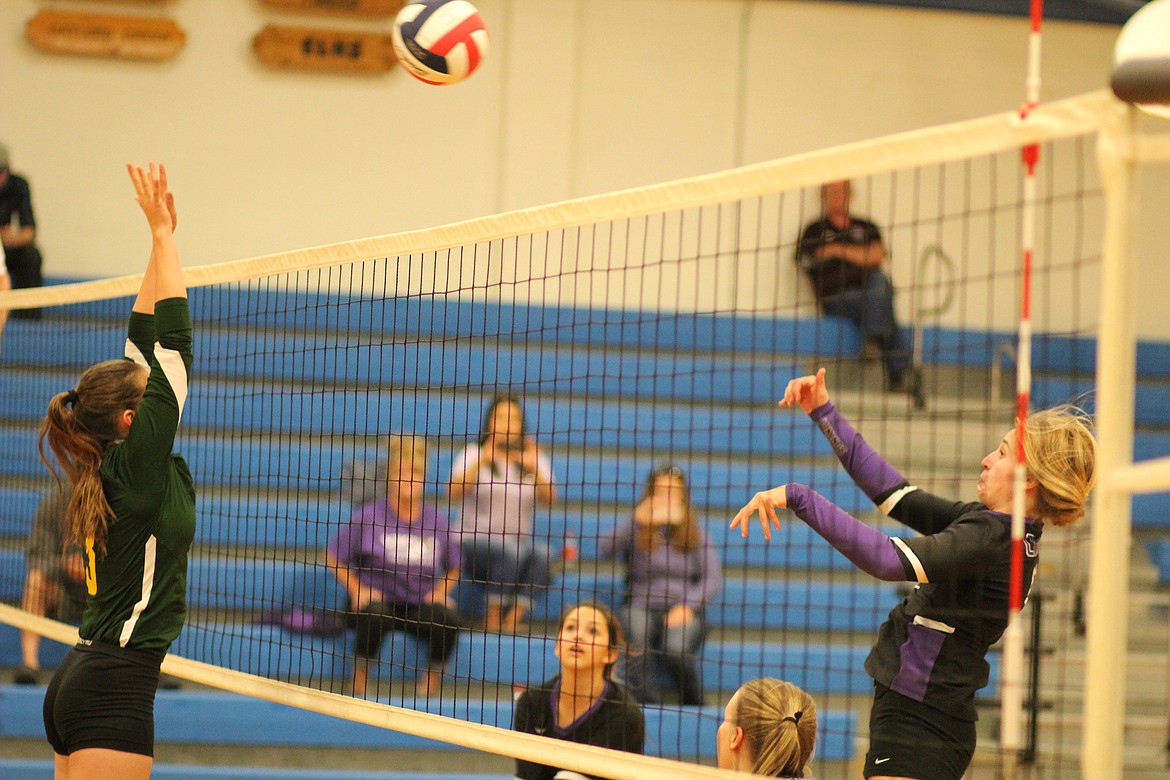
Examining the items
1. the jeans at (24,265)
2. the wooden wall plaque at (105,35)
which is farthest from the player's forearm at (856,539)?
the wooden wall plaque at (105,35)

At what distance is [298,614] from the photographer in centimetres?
695

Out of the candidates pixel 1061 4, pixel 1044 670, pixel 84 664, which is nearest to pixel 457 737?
pixel 84 664

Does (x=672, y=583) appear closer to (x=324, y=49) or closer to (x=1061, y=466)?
(x=1061, y=466)

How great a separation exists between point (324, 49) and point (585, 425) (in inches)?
176

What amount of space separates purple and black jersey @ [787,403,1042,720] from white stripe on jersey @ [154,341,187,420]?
1661 millimetres

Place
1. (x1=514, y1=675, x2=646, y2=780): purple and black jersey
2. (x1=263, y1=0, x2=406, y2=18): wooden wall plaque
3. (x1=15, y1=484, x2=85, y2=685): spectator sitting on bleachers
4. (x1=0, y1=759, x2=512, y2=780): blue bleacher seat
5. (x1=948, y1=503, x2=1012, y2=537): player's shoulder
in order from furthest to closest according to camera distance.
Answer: (x1=263, y1=0, x2=406, y2=18): wooden wall plaque, (x1=15, y1=484, x2=85, y2=685): spectator sitting on bleachers, (x1=0, y1=759, x2=512, y2=780): blue bleacher seat, (x1=514, y1=675, x2=646, y2=780): purple and black jersey, (x1=948, y1=503, x2=1012, y2=537): player's shoulder

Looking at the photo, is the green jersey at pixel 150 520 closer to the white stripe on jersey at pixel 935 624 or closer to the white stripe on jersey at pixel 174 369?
the white stripe on jersey at pixel 174 369

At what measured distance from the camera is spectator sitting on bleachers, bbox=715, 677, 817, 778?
3492 millimetres

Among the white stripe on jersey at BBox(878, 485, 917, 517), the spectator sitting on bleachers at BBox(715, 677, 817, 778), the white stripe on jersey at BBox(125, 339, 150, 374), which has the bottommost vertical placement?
the spectator sitting on bleachers at BBox(715, 677, 817, 778)

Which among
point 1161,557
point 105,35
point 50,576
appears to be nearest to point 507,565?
point 50,576

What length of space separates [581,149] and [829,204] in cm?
205

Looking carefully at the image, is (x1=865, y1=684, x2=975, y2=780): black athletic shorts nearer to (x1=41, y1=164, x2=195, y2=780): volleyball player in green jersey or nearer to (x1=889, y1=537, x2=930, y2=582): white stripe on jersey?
(x1=889, y1=537, x2=930, y2=582): white stripe on jersey

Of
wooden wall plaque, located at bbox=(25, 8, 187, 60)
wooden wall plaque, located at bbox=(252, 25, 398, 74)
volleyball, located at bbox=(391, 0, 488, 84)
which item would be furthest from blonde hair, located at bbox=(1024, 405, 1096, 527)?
wooden wall plaque, located at bbox=(25, 8, 187, 60)

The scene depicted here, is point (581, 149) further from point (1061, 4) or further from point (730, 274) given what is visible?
point (1061, 4)
